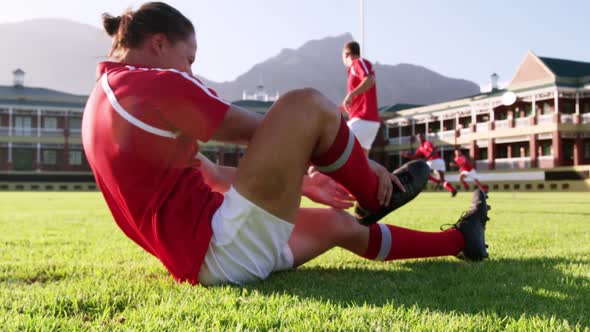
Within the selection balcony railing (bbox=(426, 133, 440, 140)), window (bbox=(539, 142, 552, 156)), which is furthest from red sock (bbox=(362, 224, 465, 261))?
balcony railing (bbox=(426, 133, 440, 140))

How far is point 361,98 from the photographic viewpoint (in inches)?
363

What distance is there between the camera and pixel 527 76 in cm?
4281

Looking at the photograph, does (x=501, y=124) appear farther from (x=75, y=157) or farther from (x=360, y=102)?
(x=360, y=102)

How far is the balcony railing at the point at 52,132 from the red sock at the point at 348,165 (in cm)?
5061

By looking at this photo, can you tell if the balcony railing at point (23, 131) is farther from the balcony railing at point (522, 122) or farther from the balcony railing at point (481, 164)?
the balcony railing at point (522, 122)

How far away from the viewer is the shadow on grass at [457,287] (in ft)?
6.72

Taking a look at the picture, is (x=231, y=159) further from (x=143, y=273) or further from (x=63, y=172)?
(x=143, y=273)

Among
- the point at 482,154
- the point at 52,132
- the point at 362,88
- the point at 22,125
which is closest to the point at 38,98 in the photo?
the point at 22,125

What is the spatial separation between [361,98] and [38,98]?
156ft

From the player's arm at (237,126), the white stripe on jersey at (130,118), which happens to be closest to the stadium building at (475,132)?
the player's arm at (237,126)

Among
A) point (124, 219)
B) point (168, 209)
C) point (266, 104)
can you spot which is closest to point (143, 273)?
point (124, 219)

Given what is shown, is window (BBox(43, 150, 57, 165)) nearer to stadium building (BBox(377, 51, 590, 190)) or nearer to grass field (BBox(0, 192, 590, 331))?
stadium building (BBox(377, 51, 590, 190))

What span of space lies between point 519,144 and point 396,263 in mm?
41563

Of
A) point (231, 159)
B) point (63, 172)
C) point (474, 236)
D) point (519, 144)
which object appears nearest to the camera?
point (474, 236)
